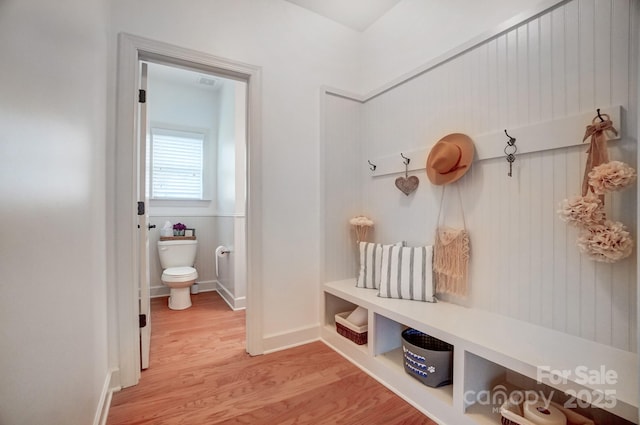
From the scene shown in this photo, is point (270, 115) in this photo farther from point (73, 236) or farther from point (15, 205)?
point (15, 205)

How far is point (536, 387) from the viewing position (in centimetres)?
139

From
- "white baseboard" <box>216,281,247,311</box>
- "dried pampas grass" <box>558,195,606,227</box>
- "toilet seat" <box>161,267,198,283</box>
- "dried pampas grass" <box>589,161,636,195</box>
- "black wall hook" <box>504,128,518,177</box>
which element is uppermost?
"black wall hook" <box>504,128,518,177</box>

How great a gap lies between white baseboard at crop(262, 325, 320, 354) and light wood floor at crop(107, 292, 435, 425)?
0.05 meters

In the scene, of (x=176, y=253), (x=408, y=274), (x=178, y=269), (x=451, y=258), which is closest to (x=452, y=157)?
(x=451, y=258)

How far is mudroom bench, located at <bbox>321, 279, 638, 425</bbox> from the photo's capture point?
0.96 meters

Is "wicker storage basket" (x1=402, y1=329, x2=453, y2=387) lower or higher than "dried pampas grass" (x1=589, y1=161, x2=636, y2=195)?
lower

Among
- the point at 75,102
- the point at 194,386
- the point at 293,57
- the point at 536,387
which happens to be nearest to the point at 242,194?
the point at 293,57

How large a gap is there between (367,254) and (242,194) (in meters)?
1.60

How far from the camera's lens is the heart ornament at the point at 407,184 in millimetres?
1987

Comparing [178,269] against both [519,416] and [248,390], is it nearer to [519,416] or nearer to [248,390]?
[248,390]

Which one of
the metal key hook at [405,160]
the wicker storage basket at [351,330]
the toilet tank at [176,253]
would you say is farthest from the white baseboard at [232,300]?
the metal key hook at [405,160]

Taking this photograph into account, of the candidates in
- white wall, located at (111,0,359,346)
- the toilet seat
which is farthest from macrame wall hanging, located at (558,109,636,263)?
the toilet seat

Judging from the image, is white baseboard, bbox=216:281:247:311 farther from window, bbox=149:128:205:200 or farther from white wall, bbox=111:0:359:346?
window, bbox=149:128:205:200

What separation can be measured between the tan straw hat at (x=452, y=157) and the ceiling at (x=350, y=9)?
1.31 m
